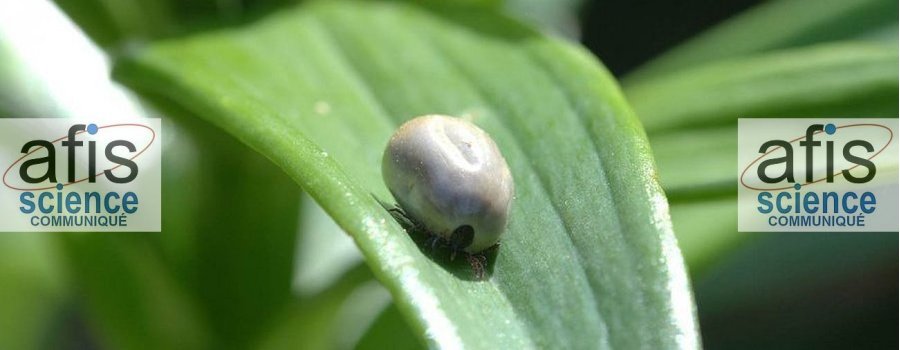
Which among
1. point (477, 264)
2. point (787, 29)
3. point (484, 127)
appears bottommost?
point (477, 264)

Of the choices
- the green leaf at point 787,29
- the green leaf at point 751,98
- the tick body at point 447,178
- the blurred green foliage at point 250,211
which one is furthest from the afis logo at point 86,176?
the green leaf at point 787,29

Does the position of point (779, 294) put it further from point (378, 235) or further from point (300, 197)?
point (378, 235)

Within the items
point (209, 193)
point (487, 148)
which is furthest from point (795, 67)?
point (209, 193)

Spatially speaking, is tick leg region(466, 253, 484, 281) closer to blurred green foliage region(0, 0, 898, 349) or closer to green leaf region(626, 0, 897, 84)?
blurred green foliage region(0, 0, 898, 349)

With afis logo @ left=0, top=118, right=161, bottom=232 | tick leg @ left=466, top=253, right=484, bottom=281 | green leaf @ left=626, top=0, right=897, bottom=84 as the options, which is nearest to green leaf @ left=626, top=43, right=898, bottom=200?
green leaf @ left=626, top=0, right=897, bottom=84

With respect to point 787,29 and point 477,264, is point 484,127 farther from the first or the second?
point 787,29

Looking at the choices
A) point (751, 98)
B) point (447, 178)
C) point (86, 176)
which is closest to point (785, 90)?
point (751, 98)

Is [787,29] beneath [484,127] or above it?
above

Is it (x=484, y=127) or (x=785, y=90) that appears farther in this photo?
(x=785, y=90)
